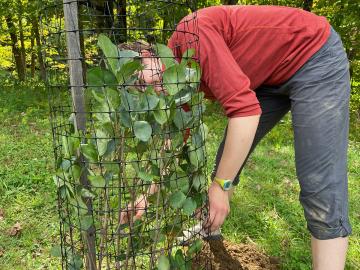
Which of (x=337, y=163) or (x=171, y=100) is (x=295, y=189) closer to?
(x=337, y=163)

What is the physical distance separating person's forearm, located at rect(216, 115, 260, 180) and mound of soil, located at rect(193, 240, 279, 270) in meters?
0.84

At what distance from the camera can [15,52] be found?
13.6 metres

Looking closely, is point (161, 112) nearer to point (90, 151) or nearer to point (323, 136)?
point (90, 151)

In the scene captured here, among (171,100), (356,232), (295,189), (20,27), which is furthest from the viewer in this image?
(20,27)

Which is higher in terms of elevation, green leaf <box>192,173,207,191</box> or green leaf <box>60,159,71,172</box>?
green leaf <box>60,159,71,172</box>

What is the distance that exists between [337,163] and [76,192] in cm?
110

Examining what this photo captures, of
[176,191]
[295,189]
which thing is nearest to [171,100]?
[176,191]

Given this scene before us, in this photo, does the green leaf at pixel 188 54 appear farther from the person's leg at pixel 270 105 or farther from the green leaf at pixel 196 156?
the person's leg at pixel 270 105

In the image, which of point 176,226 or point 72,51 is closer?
point 72,51

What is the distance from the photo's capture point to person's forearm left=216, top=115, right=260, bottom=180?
159 centimetres

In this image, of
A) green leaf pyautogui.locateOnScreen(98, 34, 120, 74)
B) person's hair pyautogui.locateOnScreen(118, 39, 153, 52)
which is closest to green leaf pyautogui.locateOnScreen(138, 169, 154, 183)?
green leaf pyautogui.locateOnScreen(98, 34, 120, 74)

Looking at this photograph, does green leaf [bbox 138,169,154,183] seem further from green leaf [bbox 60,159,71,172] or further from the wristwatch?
the wristwatch

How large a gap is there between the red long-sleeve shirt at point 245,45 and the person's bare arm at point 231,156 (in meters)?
0.04

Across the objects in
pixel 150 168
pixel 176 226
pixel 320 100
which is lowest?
pixel 176 226
